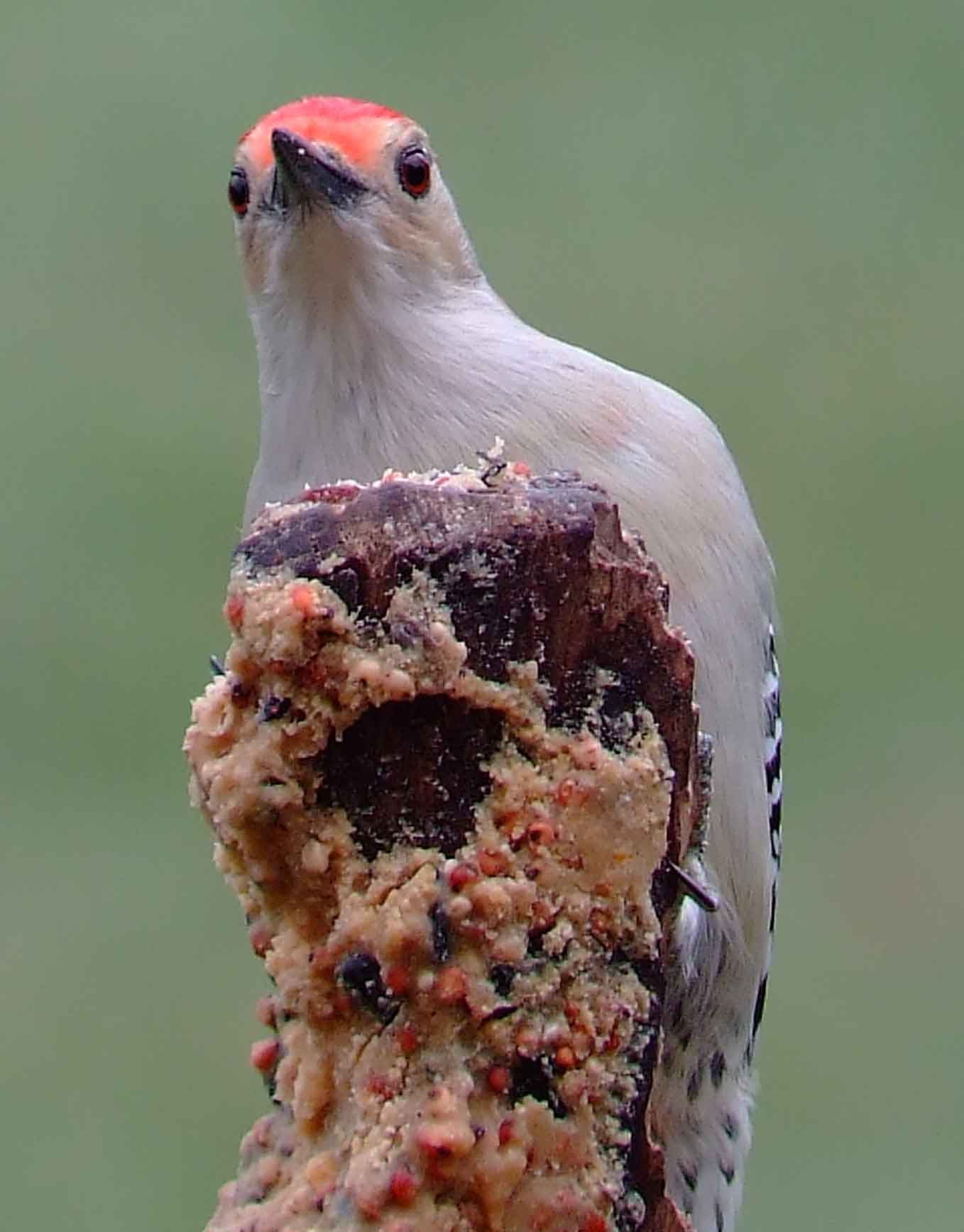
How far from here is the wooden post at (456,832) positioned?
1.40m

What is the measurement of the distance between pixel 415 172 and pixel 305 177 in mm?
248

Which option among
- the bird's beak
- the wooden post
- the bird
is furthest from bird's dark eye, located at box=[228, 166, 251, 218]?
the wooden post

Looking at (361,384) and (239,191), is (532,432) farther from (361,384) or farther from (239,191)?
(239,191)

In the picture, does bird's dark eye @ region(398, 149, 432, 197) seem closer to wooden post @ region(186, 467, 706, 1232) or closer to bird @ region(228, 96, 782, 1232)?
bird @ region(228, 96, 782, 1232)

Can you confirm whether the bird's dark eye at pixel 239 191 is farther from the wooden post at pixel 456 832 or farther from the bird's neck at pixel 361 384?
the wooden post at pixel 456 832

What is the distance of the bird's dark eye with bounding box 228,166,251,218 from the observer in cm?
262

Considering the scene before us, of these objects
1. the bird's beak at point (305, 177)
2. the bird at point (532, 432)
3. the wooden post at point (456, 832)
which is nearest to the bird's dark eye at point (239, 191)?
the bird at point (532, 432)

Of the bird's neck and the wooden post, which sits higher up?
the bird's neck

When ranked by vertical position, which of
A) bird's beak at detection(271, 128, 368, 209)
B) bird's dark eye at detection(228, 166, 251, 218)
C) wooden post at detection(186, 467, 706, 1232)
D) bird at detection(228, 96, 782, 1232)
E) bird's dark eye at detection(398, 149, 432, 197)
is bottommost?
wooden post at detection(186, 467, 706, 1232)

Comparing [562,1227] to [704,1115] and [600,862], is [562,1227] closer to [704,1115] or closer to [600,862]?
[600,862]

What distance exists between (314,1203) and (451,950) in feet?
0.69

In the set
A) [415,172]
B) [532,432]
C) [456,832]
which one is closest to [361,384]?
[532,432]

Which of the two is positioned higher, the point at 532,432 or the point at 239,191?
the point at 239,191

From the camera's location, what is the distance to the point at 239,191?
8.67 ft
